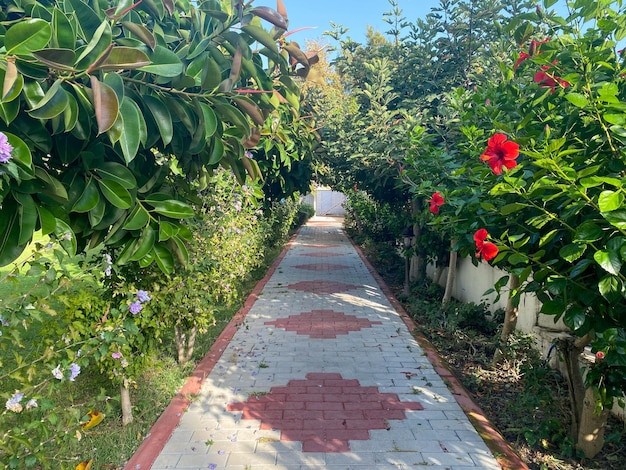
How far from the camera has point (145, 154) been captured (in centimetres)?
219

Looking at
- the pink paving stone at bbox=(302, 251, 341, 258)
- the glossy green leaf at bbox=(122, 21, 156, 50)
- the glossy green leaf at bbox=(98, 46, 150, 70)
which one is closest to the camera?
the glossy green leaf at bbox=(98, 46, 150, 70)

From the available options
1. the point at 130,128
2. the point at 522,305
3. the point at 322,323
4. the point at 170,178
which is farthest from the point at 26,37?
the point at 322,323

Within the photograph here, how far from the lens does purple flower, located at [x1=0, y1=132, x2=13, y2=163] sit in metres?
1.24

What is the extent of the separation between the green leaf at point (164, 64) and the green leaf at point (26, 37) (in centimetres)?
33

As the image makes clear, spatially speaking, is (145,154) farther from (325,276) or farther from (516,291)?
(325,276)

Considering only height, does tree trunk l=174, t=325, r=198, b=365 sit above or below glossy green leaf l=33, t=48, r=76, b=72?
below

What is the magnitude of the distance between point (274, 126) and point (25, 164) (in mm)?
2828

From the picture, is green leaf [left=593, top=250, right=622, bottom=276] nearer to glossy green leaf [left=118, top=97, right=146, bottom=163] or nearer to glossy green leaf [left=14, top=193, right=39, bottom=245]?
glossy green leaf [left=118, top=97, right=146, bottom=163]

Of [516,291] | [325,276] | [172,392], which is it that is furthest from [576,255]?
[325,276]

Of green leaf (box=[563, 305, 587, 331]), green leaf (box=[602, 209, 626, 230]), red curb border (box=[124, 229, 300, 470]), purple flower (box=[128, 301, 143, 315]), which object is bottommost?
red curb border (box=[124, 229, 300, 470])

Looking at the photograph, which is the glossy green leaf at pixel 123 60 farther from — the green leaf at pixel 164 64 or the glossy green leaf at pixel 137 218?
the glossy green leaf at pixel 137 218

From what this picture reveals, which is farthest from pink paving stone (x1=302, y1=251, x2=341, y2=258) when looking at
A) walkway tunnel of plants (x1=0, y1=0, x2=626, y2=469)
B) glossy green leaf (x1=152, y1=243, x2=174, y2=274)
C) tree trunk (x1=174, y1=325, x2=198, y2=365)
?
glossy green leaf (x1=152, y1=243, x2=174, y2=274)

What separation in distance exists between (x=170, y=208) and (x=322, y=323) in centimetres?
494

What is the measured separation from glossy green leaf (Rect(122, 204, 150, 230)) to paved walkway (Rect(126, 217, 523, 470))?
1972 millimetres
